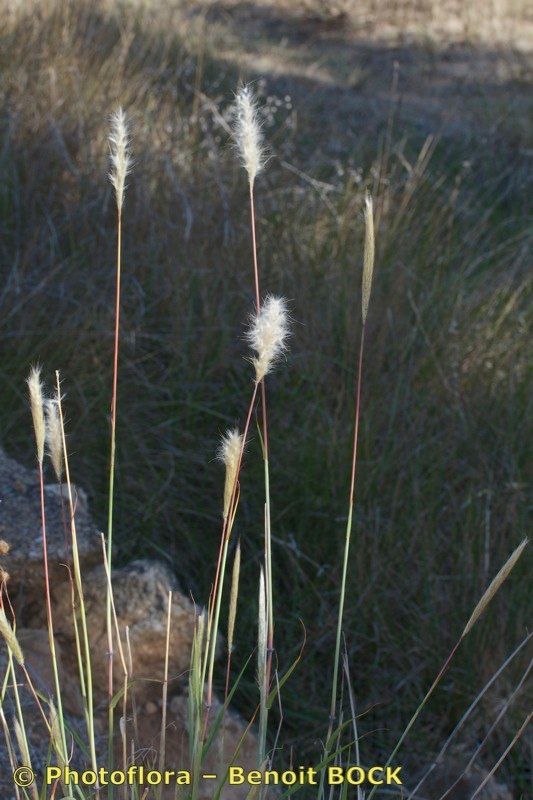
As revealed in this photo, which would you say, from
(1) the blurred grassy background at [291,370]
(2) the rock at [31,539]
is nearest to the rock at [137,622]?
(2) the rock at [31,539]

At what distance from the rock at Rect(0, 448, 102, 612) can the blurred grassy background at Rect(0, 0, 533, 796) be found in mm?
472

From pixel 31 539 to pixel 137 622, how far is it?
272mm

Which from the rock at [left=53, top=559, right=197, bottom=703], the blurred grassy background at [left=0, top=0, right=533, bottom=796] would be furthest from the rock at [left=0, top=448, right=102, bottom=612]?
the blurred grassy background at [left=0, top=0, right=533, bottom=796]

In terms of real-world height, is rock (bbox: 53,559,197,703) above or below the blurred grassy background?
below

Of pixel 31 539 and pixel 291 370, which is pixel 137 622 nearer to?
pixel 31 539

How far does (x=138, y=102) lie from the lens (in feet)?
13.4

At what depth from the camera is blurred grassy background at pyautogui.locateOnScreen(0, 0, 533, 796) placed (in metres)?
2.41

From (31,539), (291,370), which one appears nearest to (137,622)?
(31,539)

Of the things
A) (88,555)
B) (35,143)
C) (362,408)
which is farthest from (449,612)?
(35,143)

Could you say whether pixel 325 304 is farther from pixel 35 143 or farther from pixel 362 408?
pixel 35 143

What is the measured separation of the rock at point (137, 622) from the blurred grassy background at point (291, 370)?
39 cm

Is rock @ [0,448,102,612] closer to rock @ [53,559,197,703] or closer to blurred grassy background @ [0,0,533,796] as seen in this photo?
rock @ [53,559,197,703]

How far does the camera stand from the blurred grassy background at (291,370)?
2414 mm

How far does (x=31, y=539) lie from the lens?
1.97 meters
